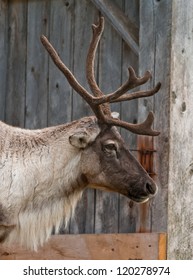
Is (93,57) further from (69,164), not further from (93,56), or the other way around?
(69,164)

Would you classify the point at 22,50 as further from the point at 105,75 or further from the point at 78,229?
the point at 78,229

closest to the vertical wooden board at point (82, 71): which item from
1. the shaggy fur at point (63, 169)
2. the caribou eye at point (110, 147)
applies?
the shaggy fur at point (63, 169)

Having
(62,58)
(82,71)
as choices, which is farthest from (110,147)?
(62,58)

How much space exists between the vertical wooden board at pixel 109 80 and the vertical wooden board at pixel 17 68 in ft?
2.92

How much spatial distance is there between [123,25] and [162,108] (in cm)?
78

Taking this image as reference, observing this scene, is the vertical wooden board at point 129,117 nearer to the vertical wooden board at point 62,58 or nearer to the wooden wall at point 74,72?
the wooden wall at point 74,72

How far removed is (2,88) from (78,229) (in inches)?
60.6

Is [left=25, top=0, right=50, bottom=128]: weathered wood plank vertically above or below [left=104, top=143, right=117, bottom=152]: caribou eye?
above

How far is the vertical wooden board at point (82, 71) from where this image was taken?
423 inches

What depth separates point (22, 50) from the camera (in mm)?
11344

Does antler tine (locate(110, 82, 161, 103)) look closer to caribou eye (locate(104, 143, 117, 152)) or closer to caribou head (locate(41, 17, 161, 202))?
caribou head (locate(41, 17, 161, 202))

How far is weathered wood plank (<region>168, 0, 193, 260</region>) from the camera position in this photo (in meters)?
10.3

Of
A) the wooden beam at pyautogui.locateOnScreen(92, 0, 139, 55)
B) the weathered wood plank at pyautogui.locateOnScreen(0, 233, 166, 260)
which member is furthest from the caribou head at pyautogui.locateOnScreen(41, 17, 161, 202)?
the wooden beam at pyautogui.locateOnScreen(92, 0, 139, 55)

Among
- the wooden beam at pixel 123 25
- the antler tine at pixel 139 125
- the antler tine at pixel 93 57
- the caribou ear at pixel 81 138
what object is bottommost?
the caribou ear at pixel 81 138
